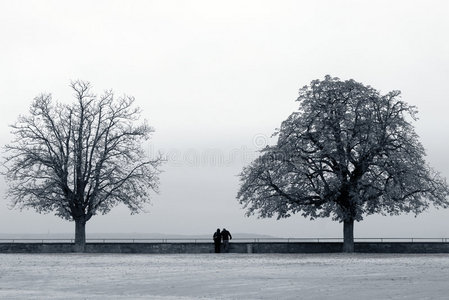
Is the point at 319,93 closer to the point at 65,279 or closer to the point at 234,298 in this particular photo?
the point at 65,279

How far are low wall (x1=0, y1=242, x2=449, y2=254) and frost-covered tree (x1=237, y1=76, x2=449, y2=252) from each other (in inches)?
60.4

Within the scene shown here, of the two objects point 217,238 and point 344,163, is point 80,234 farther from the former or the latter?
point 344,163

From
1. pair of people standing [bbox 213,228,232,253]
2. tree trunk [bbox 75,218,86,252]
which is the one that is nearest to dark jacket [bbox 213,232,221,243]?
pair of people standing [bbox 213,228,232,253]

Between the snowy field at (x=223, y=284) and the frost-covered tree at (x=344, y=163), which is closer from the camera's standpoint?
the snowy field at (x=223, y=284)

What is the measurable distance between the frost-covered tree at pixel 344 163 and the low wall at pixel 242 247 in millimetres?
1533

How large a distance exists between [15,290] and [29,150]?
119 feet

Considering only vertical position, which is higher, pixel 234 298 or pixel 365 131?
pixel 365 131

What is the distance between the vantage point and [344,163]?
172 feet

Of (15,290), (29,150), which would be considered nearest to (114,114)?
(29,150)

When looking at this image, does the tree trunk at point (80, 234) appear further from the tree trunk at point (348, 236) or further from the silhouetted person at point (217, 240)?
the tree trunk at point (348, 236)

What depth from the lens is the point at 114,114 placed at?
58812 mm

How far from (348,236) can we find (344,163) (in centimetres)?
486

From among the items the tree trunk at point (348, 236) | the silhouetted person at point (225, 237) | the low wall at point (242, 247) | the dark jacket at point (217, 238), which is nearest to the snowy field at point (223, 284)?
the dark jacket at point (217, 238)

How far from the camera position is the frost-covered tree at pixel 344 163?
171ft
